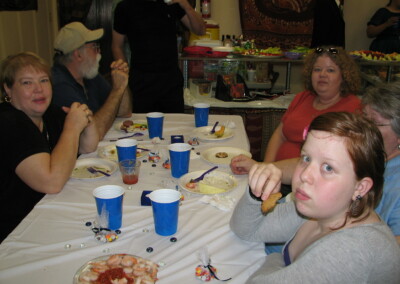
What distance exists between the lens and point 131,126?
2.50 metres

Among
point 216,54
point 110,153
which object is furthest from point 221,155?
point 216,54

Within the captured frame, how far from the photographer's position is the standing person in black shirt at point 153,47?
337 cm

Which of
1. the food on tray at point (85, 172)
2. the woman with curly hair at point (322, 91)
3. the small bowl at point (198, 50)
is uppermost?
the small bowl at point (198, 50)

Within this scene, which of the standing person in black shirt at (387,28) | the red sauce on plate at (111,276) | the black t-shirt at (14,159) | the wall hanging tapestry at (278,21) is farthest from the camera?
the wall hanging tapestry at (278,21)

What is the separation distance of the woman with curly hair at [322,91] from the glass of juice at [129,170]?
1.18 metres

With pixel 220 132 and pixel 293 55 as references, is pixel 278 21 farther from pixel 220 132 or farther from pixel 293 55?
pixel 220 132

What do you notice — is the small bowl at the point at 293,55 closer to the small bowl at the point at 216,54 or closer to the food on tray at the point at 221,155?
the small bowl at the point at 216,54

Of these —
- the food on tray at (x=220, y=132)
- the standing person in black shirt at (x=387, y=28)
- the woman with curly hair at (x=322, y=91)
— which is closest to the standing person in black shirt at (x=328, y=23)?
the standing person in black shirt at (x=387, y=28)

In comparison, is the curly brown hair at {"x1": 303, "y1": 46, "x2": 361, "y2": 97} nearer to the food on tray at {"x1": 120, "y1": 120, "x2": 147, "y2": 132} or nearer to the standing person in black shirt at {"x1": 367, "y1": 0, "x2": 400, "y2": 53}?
the food on tray at {"x1": 120, "y1": 120, "x2": 147, "y2": 132}

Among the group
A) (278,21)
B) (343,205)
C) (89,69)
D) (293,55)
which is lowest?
(343,205)

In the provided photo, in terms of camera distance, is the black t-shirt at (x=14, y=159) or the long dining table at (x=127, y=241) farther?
the black t-shirt at (x=14, y=159)

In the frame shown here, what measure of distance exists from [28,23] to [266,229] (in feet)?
13.1

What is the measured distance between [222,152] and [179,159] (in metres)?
0.40

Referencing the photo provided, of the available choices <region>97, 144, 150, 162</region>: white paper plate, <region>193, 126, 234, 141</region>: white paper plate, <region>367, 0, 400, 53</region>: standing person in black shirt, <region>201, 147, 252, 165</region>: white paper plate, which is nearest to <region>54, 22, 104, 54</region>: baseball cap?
<region>97, 144, 150, 162</region>: white paper plate
